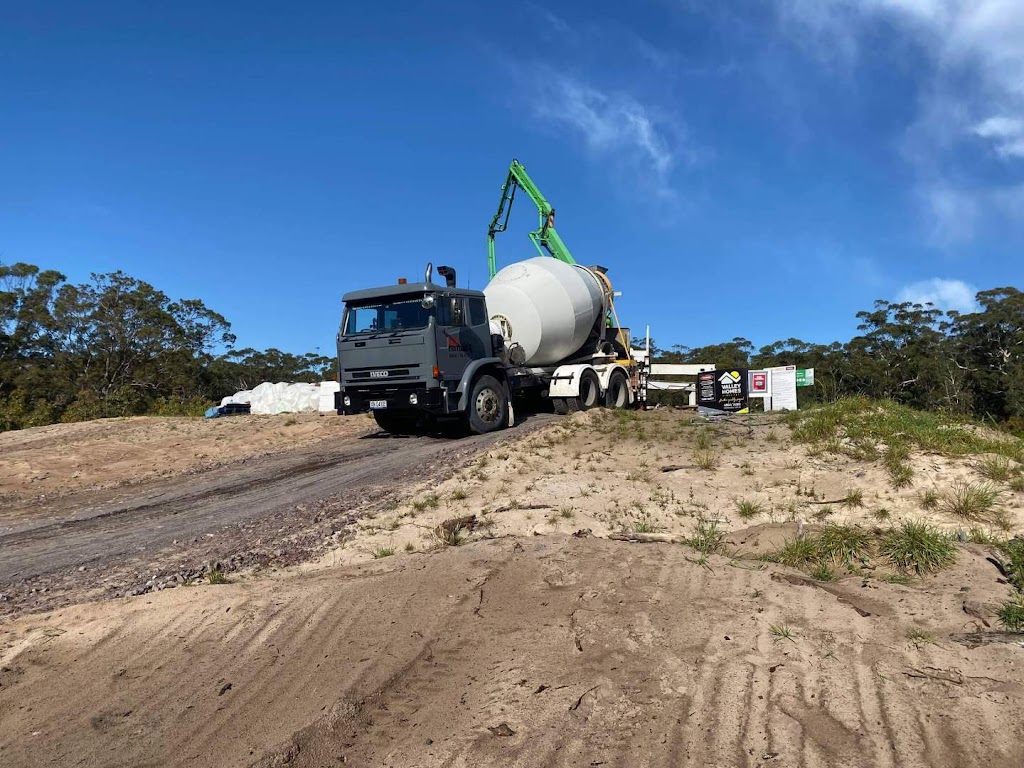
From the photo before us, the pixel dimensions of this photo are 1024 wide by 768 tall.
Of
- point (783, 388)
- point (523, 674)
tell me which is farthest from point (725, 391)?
point (523, 674)

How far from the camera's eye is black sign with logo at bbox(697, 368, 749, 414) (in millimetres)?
14047

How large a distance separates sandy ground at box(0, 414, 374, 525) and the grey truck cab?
8.03 feet

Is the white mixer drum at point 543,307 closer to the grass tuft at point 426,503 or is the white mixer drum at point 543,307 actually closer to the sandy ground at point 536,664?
the grass tuft at point 426,503

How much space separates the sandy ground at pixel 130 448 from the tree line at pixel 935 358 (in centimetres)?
2604

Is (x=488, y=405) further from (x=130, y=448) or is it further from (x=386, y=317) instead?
(x=130, y=448)

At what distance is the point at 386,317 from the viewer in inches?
493

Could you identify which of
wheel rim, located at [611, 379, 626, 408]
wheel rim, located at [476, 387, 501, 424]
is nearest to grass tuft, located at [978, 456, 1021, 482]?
wheel rim, located at [476, 387, 501, 424]

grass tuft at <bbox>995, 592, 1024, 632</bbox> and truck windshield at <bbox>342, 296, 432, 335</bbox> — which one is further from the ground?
truck windshield at <bbox>342, 296, 432, 335</bbox>

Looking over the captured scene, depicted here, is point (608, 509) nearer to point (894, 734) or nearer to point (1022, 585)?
point (1022, 585)

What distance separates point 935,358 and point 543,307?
33.5m

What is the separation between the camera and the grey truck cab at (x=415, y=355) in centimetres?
1200

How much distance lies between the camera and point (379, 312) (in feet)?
41.2

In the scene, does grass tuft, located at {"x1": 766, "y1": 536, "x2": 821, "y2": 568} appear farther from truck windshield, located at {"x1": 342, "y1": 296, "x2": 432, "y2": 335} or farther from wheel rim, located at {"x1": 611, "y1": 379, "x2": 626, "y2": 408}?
wheel rim, located at {"x1": 611, "y1": 379, "x2": 626, "y2": 408}

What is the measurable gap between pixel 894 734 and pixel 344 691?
99.0 inches
